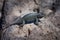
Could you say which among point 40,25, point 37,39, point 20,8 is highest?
point 20,8

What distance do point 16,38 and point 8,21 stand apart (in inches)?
40.7

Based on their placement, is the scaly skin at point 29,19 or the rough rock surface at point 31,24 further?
the scaly skin at point 29,19

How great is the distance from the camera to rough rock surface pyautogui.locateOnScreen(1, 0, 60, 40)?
14.4 ft

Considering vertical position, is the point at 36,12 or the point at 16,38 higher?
the point at 36,12

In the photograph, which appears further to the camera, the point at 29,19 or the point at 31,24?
the point at 29,19

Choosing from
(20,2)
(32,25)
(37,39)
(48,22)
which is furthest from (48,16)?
(20,2)

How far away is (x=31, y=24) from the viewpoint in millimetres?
4688

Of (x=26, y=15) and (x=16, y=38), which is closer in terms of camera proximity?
(x=16, y=38)

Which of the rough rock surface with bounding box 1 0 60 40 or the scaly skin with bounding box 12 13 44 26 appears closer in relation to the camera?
the rough rock surface with bounding box 1 0 60 40

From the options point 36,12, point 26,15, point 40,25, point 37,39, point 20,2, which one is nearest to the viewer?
point 37,39

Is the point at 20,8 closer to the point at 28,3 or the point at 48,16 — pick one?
the point at 28,3

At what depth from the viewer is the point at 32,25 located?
4.63 meters

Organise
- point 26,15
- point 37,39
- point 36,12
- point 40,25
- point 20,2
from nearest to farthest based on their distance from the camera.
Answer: point 37,39 → point 40,25 → point 26,15 → point 36,12 → point 20,2

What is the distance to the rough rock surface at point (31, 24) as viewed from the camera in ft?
14.4
